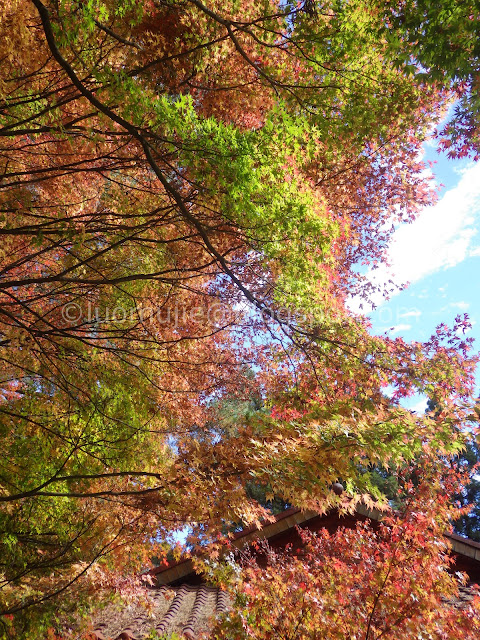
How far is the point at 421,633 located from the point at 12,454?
16.3 feet

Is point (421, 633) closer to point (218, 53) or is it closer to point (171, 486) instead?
point (171, 486)

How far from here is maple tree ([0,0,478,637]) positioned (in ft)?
11.5

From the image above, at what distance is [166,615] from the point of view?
640cm

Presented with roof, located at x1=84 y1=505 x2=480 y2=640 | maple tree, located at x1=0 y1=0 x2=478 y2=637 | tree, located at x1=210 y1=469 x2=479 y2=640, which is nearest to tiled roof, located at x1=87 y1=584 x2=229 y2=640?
roof, located at x1=84 y1=505 x2=480 y2=640

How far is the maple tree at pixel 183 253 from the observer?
138 inches

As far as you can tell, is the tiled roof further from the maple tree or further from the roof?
the maple tree

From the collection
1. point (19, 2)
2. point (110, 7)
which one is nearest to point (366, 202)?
point (110, 7)

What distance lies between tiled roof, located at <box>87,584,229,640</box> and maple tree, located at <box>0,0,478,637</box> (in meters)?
0.93

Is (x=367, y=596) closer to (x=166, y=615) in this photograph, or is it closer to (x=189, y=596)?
(x=166, y=615)

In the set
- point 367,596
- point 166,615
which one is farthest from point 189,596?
point 367,596

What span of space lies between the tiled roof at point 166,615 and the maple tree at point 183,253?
0.93 metres

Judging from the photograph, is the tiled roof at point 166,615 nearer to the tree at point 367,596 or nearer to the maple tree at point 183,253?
the maple tree at point 183,253

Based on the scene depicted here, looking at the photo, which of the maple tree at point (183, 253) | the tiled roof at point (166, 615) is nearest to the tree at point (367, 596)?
the maple tree at point (183, 253)

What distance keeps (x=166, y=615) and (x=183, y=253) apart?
5667mm
